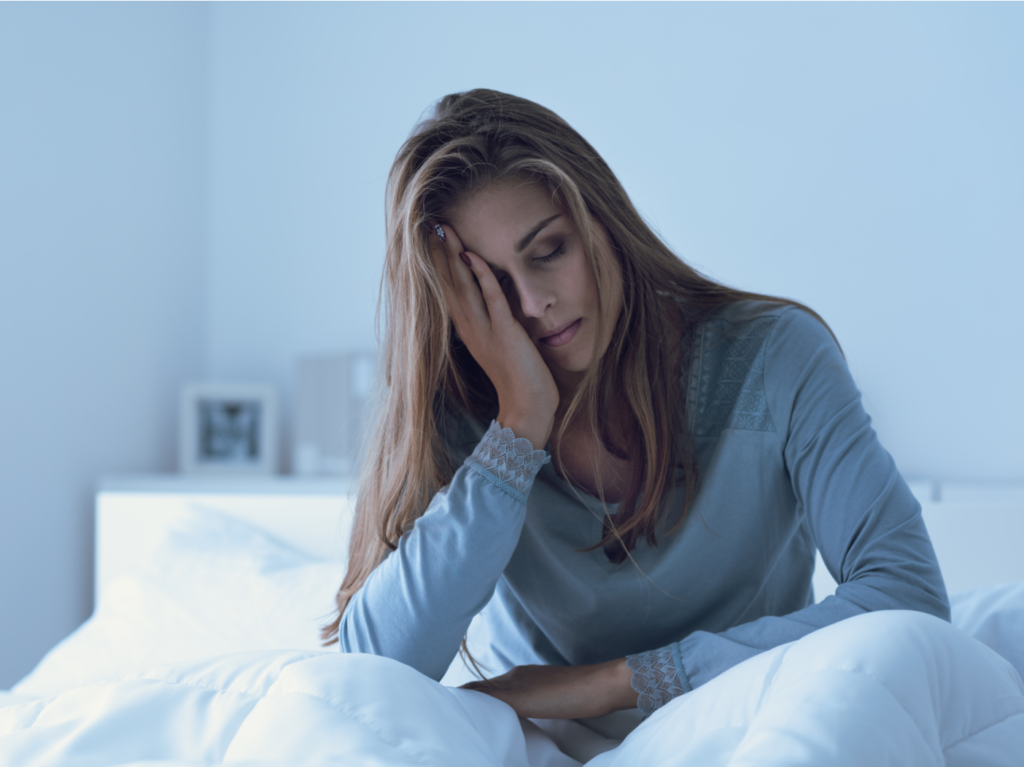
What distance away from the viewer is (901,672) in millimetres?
503

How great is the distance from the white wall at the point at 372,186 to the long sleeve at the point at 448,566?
1.18 meters

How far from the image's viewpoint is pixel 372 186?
226 centimetres

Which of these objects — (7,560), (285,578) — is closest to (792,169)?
(285,578)

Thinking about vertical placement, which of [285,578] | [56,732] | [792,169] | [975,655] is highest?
[792,169]

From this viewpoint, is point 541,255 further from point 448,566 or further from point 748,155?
point 748,155

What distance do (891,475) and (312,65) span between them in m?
2.01

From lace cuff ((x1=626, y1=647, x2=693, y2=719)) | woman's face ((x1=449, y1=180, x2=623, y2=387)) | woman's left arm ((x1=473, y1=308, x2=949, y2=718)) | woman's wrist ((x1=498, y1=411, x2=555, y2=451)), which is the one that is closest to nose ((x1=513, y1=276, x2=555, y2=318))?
woman's face ((x1=449, y1=180, x2=623, y2=387))

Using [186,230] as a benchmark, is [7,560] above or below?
below

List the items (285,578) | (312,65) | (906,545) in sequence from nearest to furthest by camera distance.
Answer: (906,545), (285,578), (312,65)

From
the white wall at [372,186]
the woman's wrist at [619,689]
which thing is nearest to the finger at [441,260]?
the woman's wrist at [619,689]

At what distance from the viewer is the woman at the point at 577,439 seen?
908mm

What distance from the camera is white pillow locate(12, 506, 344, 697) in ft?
4.59

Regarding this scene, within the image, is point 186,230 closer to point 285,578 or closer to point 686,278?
point 285,578

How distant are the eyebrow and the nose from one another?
4 centimetres
